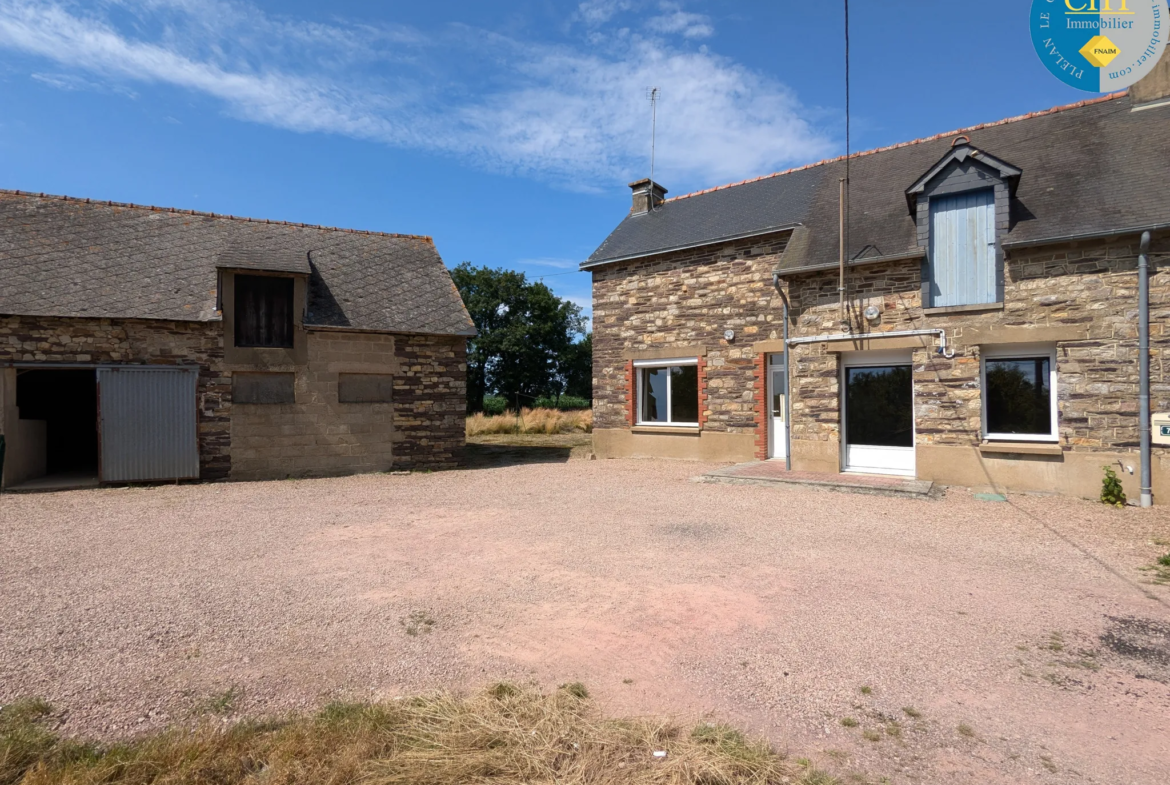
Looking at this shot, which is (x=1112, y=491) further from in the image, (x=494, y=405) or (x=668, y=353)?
(x=494, y=405)

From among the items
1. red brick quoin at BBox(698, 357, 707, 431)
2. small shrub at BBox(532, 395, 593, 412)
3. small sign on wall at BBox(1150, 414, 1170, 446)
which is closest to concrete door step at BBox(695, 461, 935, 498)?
red brick quoin at BBox(698, 357, 707, 431)

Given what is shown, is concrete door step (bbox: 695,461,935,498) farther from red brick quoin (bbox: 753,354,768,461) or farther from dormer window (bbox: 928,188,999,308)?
dormer window (bbox: 928,188,999,308)

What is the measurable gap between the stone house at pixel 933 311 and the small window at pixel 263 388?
7.22 metres

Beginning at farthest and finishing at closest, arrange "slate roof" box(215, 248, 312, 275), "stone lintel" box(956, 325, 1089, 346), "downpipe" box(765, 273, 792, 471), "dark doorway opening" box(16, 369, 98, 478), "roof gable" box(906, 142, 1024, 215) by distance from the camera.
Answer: "dark doorway opening" box(16, 369, 98, 478)
"slate roof" box(215, 248, 312, 275)
"downpipe" box(765, 273, 792, 471)
"roof gable" box(906, 142, 1024, 215)
"stone lintel" box(956, 325, 1089, 346)

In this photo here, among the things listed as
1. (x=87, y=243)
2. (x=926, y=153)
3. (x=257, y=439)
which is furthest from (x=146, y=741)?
(x=926, y=153)

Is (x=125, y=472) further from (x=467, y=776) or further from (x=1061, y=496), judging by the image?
(x=1061, y=496)

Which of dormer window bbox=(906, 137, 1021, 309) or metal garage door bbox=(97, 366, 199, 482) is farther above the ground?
dormer window bbox=(906, 137, 1021, 309)

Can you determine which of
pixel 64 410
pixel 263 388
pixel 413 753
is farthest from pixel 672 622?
pixel 64 410

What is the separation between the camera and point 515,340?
4381 cm

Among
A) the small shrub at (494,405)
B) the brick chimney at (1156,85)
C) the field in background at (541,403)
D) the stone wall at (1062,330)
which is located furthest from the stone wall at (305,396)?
the field in background at (541,403)

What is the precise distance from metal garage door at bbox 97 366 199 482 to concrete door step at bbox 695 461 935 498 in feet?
30.7

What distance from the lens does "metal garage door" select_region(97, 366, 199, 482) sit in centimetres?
1093

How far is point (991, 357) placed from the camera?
963 centimetres

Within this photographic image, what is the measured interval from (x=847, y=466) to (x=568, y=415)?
17.3m
